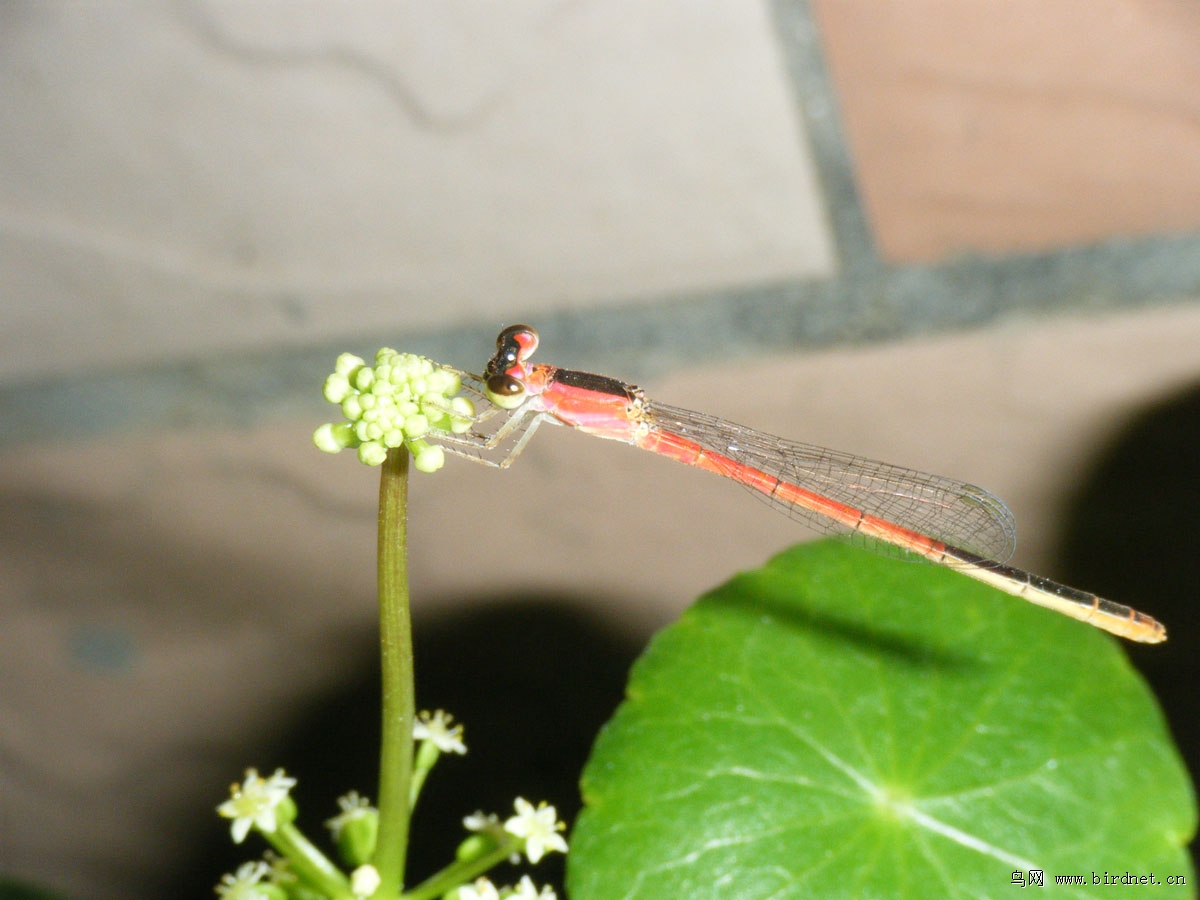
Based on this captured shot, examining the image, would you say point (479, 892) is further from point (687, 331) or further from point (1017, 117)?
point (1017, 117)

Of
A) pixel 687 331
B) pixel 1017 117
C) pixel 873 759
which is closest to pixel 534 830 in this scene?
pixel 873 759

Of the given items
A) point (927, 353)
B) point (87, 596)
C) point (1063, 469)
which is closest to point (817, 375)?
point (927, 353)

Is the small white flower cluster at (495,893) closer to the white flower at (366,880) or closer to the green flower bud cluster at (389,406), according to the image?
the white flower at (366,880)

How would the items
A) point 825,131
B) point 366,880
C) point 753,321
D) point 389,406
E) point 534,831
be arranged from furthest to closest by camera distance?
point 753,321
point 825,131
point 534,831
point 366,880
point 389,406

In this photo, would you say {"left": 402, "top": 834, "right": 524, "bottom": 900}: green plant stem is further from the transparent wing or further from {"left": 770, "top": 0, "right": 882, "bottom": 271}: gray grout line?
{"left": 770, "top": 0, "right": 882, "bottom": 271}: gray grout line

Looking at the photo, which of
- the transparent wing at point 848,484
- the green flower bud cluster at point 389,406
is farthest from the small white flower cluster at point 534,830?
the transparent wing at point 848,484

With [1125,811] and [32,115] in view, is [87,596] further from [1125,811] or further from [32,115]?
[1125,811]

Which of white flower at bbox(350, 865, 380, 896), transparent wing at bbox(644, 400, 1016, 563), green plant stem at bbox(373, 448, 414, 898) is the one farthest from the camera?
transparent wing at bbox(644, 400, 1016, 563)

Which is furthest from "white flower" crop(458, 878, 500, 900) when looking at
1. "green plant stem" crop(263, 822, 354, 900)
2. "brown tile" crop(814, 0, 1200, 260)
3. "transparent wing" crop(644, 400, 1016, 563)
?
"brown tile" crop(814, 0, 1200, 260)
